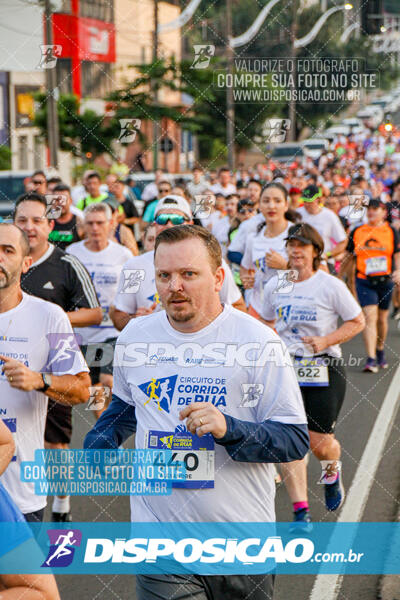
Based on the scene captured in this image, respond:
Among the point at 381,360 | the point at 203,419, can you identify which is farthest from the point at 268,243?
the point at 203,419

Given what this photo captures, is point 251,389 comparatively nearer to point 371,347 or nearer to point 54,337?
point 54,337

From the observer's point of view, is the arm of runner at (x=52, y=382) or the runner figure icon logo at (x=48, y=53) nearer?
the arm of runner at (x=52, y=382)

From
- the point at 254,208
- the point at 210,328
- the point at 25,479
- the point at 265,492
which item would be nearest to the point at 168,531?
the point at 265,492

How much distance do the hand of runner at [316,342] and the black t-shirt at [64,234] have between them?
466 cm

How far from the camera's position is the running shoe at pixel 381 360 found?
1154cm

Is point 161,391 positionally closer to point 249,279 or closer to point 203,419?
point 203,419

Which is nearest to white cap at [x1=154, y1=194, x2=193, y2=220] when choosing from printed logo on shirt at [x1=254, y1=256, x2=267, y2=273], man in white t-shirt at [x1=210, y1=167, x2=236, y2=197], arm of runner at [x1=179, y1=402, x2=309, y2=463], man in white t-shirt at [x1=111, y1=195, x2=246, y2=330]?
man in white t-shirt at [x1=111, y1=195, x2=246, y2=330]

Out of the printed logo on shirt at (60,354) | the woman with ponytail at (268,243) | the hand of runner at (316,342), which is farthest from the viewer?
the woman with ponytail at (268,243)

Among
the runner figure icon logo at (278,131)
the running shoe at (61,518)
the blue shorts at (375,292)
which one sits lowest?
the running shoe at (61,518)

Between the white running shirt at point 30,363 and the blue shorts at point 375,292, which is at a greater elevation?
the white running shirt at point 30,363

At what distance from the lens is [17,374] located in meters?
4.32

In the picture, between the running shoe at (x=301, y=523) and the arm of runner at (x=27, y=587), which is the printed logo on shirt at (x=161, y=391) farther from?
the running shoe at (x=301, y=523)

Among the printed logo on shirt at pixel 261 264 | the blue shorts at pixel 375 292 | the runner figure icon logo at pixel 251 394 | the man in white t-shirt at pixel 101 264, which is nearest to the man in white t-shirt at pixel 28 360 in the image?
the runner figure icon logo at pixel 251 394

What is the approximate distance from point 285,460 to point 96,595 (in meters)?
2.32
